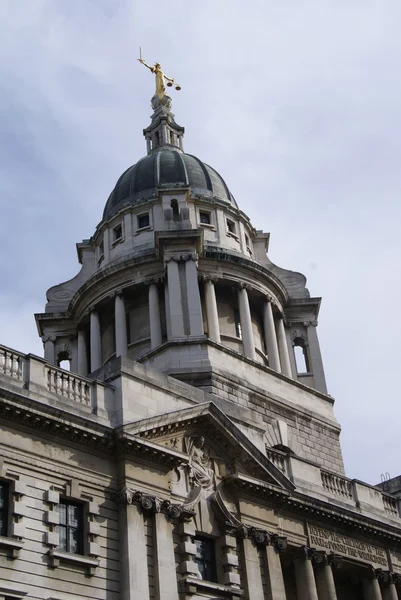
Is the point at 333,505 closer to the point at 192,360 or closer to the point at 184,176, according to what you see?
the point at 192,360

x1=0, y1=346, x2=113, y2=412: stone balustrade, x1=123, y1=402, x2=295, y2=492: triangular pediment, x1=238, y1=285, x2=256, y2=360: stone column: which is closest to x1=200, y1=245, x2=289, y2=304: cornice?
x1=238, y1=285, x2=256, y2=360: stone column

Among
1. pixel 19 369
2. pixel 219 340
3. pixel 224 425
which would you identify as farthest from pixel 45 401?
pixel 219 340

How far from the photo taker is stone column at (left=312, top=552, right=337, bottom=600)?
3378cm

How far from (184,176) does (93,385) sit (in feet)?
85.5

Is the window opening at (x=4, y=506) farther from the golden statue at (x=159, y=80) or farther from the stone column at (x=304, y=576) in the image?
the golden statue at (x=159, y=80)

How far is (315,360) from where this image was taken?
4991 cm

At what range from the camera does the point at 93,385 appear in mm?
29266

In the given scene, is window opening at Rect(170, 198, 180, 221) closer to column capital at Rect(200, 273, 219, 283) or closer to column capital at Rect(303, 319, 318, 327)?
column capital at Rect(200, 273, 219, 283)

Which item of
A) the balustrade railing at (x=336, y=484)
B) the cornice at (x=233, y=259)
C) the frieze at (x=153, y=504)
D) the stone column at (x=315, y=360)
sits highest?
the cornice at (x=233, y=259)

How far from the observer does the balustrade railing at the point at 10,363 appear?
27.1 meters

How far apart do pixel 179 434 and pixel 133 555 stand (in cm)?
513

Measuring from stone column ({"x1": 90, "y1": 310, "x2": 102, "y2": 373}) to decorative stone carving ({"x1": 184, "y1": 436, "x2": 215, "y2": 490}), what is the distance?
55.8ft

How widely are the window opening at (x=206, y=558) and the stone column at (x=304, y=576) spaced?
470cm

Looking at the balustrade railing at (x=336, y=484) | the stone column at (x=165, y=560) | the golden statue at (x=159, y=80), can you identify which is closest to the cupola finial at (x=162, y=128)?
the golden statue at (x=159, y=80)
